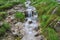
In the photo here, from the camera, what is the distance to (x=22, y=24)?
18000mm

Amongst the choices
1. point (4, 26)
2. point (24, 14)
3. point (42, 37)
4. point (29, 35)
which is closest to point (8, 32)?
point (4, 26)

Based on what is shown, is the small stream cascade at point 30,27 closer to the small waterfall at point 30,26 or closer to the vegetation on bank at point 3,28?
the small waterfall at point 30,26

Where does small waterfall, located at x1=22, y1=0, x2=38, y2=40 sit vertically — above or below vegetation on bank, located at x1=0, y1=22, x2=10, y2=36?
below

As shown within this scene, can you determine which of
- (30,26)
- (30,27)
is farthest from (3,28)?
(30,26)

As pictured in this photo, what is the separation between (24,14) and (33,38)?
6883mm

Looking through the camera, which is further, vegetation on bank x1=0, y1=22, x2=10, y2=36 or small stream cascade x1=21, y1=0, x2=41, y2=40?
vegetation on bank x1=0, y1=22, x2=10, y2=36

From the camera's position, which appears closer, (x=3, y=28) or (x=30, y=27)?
(x=3, y=28)

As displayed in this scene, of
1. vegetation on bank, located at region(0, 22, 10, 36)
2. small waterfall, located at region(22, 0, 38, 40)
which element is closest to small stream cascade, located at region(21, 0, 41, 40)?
small waterfall, located at region(22, 0, 38, 40)

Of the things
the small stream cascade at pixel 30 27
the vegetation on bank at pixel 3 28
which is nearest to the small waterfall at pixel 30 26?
the small stream cascade at pixel 30 27

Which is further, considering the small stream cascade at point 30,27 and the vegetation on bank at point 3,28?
the vegetation on bank at point 3,28

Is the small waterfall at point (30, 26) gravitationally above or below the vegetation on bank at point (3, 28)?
below

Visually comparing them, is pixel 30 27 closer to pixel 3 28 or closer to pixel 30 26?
pixel 30 26

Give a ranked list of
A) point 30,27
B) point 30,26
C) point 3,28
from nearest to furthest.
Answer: point 3,28, point 30,27, point 30,26

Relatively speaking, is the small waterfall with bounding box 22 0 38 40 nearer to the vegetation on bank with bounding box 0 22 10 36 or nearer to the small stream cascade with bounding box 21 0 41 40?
the small stream cascade with bounding box 21 0 41 40
